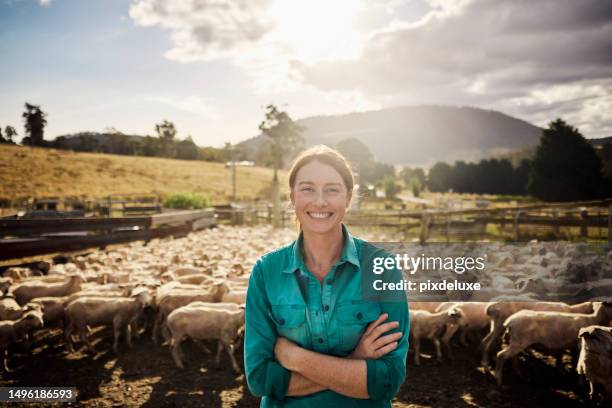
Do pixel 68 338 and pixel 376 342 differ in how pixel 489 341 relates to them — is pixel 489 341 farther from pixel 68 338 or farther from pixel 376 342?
pixel 68 338

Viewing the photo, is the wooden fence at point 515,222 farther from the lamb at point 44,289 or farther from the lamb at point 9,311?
the lamb at point 9,311

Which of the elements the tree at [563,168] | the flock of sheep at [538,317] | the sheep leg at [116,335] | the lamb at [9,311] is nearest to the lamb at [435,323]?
the flock of sheep at [538,317]

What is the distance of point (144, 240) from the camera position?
60.5 ft

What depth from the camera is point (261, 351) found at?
2170 millimetres

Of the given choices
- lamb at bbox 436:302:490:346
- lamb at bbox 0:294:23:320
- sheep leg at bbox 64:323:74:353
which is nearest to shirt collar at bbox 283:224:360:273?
lamb at bbox 436:302:490:346

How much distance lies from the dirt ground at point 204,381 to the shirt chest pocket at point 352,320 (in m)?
3.90

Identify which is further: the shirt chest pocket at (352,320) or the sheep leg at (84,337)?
the sheep leg at (84,337)

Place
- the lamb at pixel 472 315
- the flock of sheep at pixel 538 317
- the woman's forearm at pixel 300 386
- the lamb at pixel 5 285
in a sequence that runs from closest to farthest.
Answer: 1. the woman's forearm at pixel 300 386
2. the flock of sheep at pixel 538 317
3. the lamb at pixel 472 315
4. the lamb at pixel 5 285

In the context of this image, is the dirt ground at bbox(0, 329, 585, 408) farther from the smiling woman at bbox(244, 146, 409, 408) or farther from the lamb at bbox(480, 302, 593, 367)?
the smiling woman at bbox(244, 146, 409, 408)

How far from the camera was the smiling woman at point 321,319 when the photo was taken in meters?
2.09

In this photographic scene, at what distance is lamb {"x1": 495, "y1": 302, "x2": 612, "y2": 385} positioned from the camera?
19.3ft

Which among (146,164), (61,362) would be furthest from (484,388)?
(146,164)

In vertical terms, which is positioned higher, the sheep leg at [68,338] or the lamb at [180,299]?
the lamb at [180,299]

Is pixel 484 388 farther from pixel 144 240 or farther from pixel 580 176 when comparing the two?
pixel 580 176
